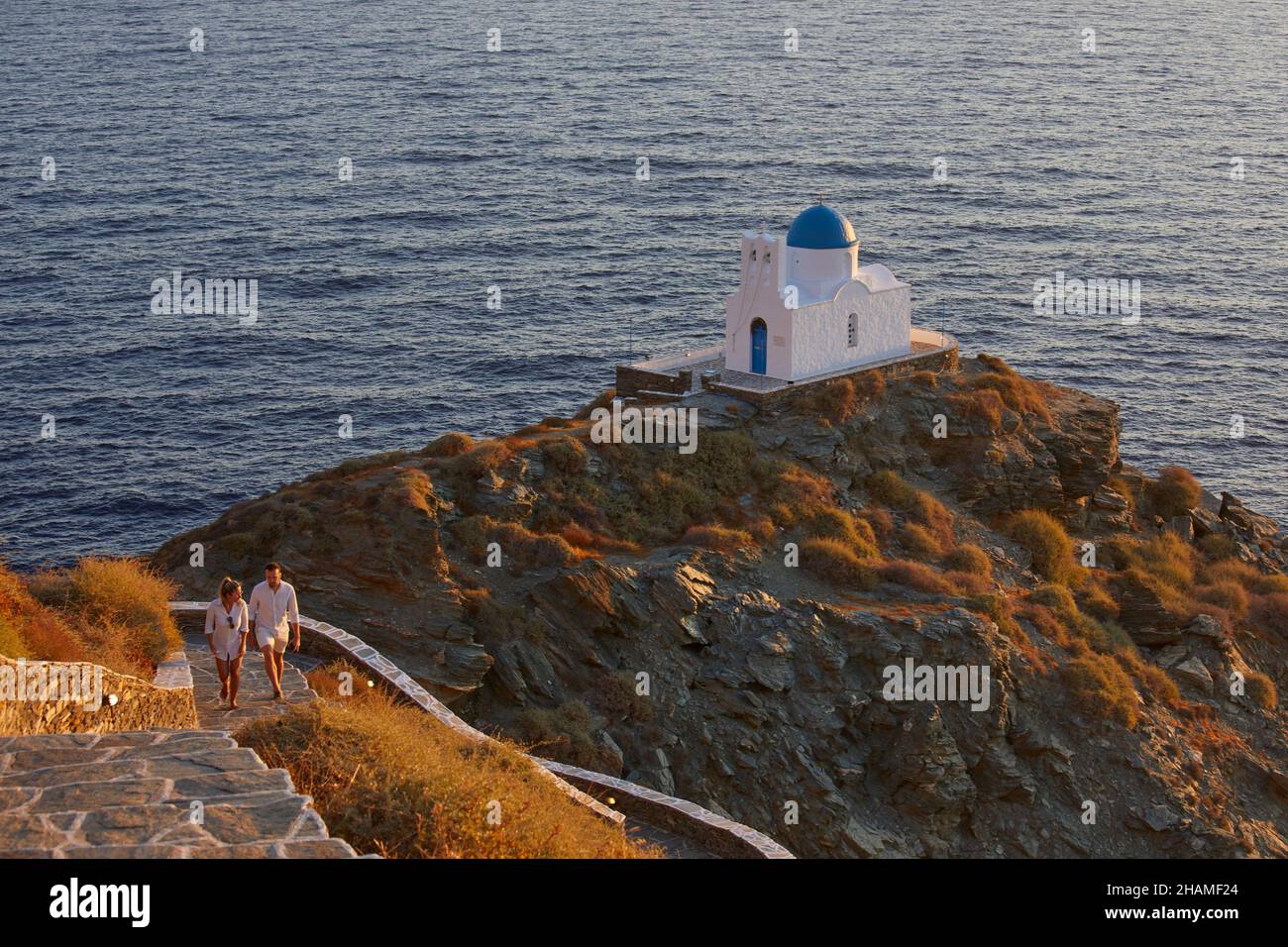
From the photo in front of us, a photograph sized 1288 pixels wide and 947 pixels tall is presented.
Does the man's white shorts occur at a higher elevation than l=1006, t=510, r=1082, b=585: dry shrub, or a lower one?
higher

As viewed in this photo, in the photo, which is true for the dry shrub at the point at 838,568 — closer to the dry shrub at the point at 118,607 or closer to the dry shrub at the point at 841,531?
the dry shrub at the point at 841,531

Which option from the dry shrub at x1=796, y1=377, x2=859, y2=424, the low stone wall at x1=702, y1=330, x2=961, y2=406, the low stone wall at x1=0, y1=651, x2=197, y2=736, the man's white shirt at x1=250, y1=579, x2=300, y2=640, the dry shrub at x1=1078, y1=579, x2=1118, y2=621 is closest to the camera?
the low stone wall at x1=0, y1=651, x2=197, y2=736

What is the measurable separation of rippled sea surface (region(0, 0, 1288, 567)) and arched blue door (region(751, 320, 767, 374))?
20621mm

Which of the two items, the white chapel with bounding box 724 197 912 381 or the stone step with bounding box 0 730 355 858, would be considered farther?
the white chapel with bounding box 724 197 912 381

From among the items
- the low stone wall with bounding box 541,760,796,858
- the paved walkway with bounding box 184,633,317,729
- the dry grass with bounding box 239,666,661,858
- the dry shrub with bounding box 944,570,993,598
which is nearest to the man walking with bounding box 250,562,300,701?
the paved walkway with bounding box 184,633,317,729

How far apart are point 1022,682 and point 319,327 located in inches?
1913

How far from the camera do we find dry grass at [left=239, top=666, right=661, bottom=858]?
14008mm

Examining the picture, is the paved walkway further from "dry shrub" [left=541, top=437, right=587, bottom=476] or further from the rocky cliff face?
"dry shrub" [left=541, top=437, right=587, bottom=476]

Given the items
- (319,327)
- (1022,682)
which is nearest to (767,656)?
(1022,682)

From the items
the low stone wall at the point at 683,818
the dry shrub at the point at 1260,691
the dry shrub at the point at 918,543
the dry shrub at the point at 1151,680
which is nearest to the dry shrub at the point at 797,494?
the dry shrub at the point at 918,543

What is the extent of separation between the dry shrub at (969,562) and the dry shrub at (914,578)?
1.92 metres

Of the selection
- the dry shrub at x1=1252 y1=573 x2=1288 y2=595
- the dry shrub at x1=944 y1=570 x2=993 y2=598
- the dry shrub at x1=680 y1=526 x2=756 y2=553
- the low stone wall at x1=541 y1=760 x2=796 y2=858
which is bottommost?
the dry shrub at x1=1252 y1=573 x2=1288 y2=595
